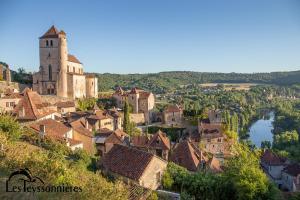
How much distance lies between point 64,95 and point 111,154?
2787 centimetres

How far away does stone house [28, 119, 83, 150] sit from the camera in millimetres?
20438

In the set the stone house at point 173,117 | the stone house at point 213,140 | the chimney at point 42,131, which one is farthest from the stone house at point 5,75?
the stone house at point 213,140

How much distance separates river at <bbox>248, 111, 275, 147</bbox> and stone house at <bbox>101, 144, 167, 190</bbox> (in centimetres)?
5310

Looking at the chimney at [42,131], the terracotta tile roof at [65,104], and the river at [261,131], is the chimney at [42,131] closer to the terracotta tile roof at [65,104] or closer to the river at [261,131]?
the terracotta tile roof at [65,104]

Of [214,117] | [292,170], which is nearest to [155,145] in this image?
[292,170]

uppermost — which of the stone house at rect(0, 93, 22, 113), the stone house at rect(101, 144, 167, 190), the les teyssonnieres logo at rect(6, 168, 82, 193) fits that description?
the stone house at rect(0, 93, 22, 113)

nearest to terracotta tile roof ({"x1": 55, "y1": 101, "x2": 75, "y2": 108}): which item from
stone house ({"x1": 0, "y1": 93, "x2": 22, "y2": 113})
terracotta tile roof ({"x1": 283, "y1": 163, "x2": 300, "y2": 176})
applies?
stone house ({"x1": 0, "y1": 93, "x2": 22, "y2": 113})

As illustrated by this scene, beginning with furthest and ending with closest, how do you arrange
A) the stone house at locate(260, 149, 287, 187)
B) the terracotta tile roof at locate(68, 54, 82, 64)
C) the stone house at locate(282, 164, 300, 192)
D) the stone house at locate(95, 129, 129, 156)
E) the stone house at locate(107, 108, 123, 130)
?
the terracotta tile roof at locate(68, 54, 82, 64) < the stone house at locate(107, 108, 123, 130) < the stone house at locate(260, 149, 287, 187) < the stone house at locate(282, 164, 300, 192) < the stone house at locate(95, 129, 129, 156)

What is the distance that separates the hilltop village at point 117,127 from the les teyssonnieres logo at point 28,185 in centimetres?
428

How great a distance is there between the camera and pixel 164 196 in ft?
44.0

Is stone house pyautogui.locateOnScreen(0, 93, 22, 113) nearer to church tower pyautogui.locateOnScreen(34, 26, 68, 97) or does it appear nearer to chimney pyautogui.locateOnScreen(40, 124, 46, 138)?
chimney pyautogui.locateOnScreen(40, 124, 46, 138)

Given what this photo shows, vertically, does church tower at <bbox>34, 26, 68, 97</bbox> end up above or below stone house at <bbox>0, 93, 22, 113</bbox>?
above

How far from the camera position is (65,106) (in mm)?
38312

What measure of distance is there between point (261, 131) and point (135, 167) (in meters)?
76.2
